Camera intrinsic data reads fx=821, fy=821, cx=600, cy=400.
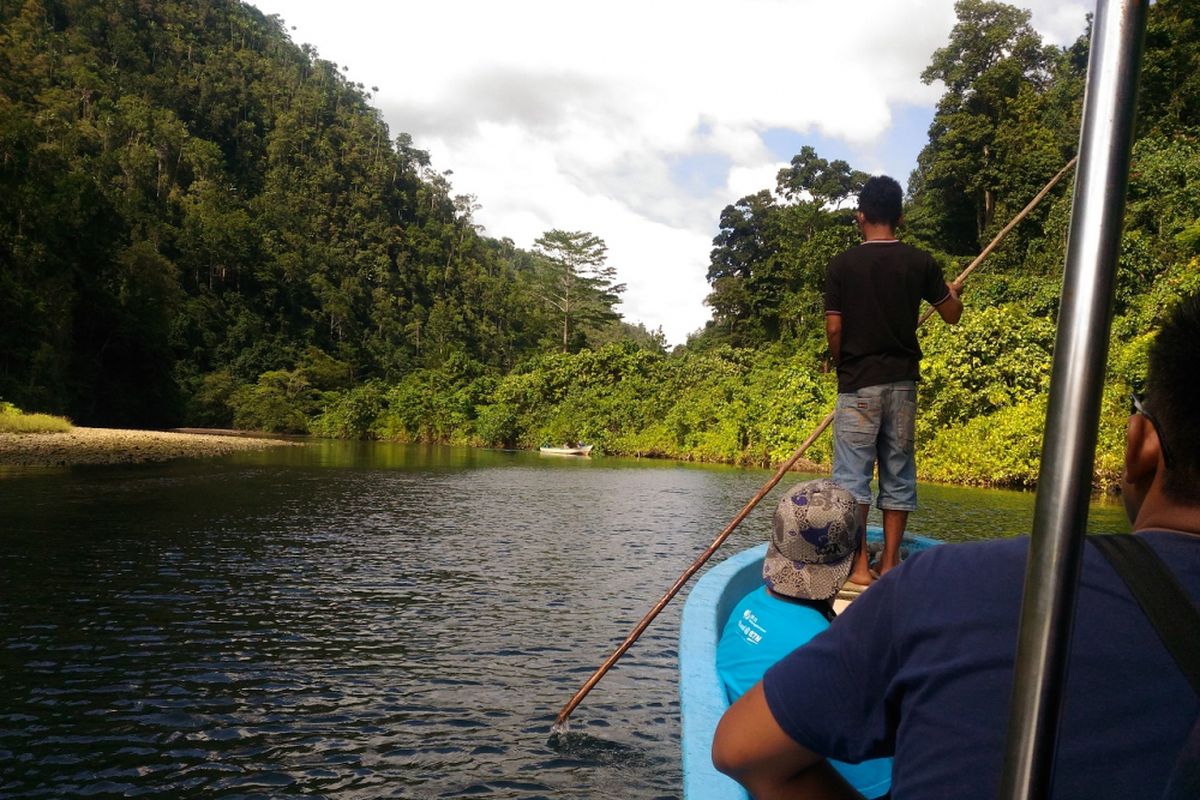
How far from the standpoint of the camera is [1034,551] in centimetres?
59

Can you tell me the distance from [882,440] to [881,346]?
450 mm

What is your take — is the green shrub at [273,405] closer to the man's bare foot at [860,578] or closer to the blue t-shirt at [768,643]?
the man's bare foot at [860,578]

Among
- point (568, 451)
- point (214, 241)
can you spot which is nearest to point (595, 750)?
point (568, 451)

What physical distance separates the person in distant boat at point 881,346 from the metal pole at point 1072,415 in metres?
3.13

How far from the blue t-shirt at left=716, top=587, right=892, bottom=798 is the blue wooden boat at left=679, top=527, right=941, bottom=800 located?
85 millimetres

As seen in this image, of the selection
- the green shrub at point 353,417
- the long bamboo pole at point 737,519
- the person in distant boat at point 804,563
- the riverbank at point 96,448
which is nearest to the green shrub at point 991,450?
the long bamboo pole at point 737,519

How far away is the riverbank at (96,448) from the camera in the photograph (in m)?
19.0

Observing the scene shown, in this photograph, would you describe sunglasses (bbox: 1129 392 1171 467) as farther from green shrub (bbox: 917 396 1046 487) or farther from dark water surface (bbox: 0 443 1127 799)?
green shrub (bbox: 917 396 1046 487)

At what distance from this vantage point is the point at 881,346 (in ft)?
12.3

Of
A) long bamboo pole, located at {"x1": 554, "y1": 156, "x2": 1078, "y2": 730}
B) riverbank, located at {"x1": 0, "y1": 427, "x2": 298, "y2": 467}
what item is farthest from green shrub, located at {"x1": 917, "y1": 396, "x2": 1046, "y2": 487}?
riverbank, located at {"x1": 0, "y1": 427, "x2": 298, "y2": 467}

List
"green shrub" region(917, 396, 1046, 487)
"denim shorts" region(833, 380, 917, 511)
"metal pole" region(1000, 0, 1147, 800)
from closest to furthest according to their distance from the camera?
"metal pole" region(1000, 0, 1147, 800) < "denim shorts" region(833, 380, 917, 511) < "green shrub" region(917, 396, 1046, 487)

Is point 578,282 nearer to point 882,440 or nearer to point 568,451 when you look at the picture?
point 568,451

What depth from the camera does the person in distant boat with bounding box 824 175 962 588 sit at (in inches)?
145

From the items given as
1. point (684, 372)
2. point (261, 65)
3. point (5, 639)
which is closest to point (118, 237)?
point (684, 372)
